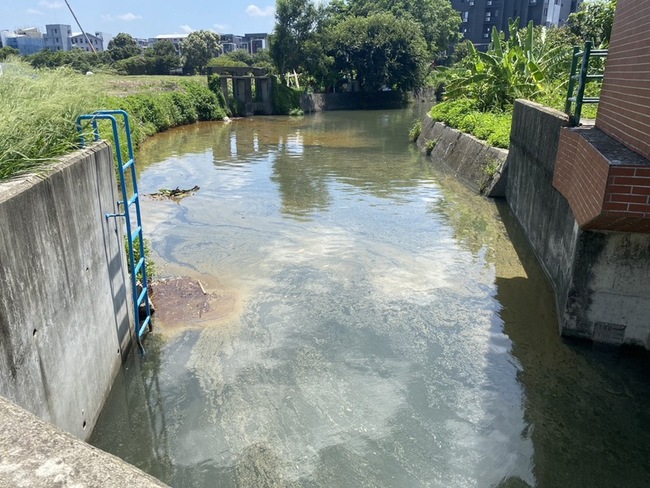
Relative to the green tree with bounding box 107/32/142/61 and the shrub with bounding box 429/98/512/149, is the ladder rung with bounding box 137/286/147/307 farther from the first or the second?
the green tree with bounding box 107/32/142/61

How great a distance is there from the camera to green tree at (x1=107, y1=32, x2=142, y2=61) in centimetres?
6419

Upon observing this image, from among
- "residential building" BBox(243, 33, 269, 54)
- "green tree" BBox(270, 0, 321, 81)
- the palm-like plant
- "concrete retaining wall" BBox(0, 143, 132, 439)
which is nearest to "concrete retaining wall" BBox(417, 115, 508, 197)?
the palm-like plant

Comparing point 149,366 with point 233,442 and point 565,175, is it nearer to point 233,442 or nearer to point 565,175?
point 233,442

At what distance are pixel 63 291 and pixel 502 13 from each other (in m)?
81.4

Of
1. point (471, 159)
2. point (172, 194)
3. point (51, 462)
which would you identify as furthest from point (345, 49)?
point (51, 462)

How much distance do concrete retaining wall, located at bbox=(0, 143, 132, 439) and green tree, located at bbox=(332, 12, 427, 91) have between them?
143 ft

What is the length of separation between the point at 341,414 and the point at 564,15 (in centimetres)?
8498

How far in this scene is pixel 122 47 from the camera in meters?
67.7

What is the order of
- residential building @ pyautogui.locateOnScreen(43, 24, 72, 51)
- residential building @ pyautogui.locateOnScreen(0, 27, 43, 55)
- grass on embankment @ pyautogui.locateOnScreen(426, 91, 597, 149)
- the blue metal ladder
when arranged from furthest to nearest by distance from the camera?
residential building @ pyautogui.locateOnScreen(43, 24, 72, 51), residential building @ pyautogui.locateOnScreen(0, 27, 43, 55), grass on embankment @ pyautogui.locateOnScreen(426, 91, 597, 149), the blue metal ladder

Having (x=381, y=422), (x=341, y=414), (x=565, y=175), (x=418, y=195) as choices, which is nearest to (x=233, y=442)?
(x=341, y=414)

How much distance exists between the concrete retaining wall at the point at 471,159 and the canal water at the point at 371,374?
260 cm

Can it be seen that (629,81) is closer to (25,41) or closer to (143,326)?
(143,326)

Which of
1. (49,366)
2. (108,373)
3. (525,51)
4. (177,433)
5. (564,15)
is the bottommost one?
(177,433)

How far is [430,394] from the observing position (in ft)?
17.0
